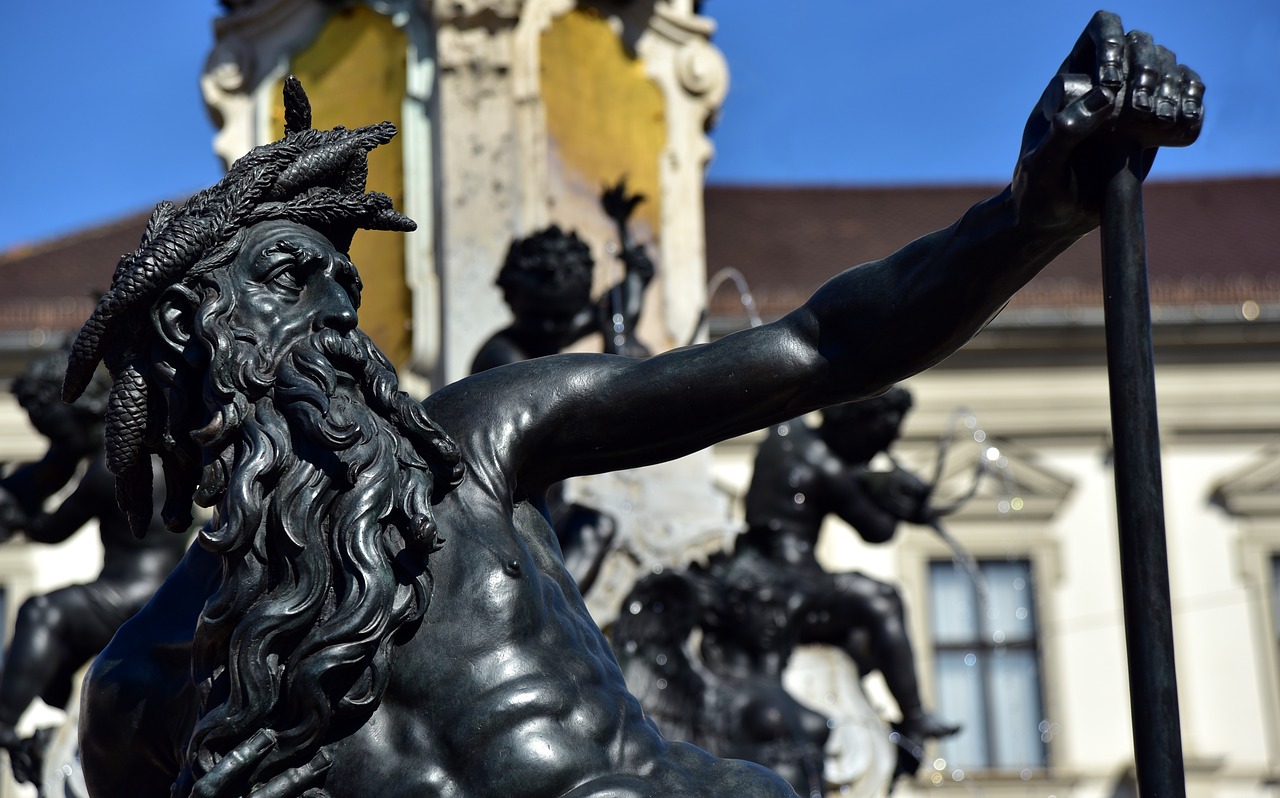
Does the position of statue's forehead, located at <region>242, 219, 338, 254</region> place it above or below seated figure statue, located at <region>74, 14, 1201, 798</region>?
above

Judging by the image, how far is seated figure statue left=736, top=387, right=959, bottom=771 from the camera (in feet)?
29.6

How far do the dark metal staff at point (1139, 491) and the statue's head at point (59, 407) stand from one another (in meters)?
5.62

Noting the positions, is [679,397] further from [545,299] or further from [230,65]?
[230,65]

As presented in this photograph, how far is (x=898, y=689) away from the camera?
9.38 m

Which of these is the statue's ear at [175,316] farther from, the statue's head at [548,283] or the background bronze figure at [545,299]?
the statue's head at [548,283]

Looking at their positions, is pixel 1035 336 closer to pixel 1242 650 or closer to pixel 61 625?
pixel 1242 650

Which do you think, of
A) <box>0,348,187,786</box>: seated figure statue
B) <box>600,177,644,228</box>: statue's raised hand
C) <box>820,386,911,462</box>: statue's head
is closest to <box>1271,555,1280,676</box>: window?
<box>820,386,911,462</box>: statue's head

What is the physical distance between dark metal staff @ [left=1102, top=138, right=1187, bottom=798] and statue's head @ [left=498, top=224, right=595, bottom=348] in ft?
14.7

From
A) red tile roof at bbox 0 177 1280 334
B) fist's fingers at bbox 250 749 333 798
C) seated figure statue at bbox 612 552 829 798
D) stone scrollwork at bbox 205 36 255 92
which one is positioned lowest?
fist's fingers at bbox 250 749 333 798

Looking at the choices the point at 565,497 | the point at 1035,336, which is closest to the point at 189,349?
the point at 565,497

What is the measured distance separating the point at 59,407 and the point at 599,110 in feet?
7.89

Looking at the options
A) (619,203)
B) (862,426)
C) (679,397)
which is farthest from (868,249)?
(679,397)

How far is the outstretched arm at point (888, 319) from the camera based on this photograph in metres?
2.62

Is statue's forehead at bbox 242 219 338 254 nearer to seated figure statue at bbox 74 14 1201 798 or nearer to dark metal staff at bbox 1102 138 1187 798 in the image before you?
seated figure statue at bbox 74 14 1201 798
